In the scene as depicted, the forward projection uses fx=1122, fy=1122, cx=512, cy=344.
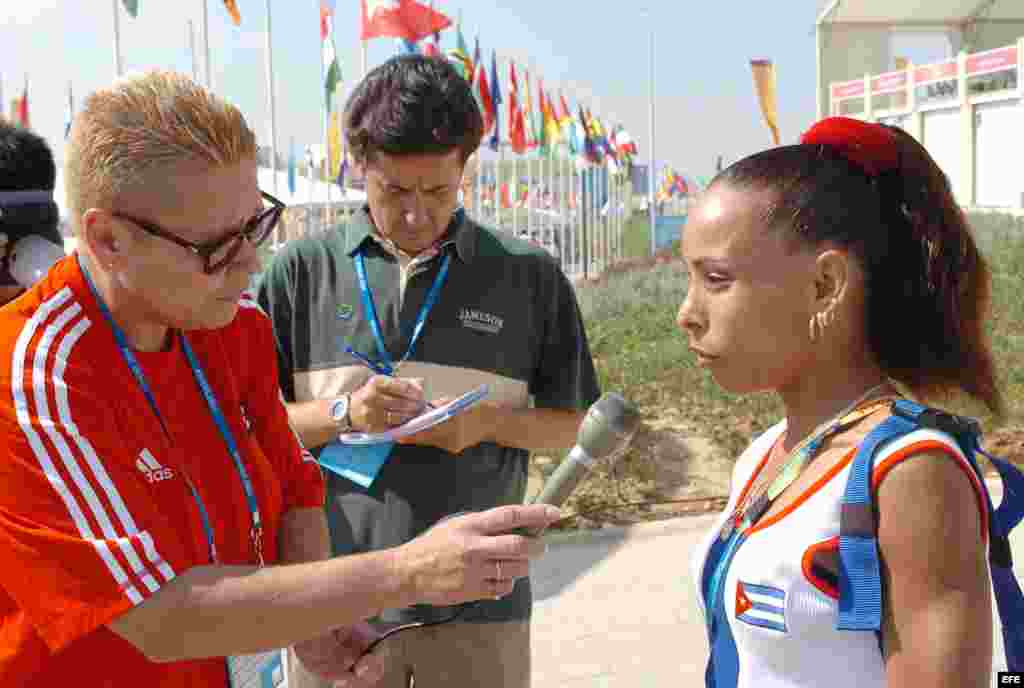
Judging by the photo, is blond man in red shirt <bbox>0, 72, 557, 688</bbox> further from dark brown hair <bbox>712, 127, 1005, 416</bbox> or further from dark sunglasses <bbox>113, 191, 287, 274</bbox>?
dark brown hair <bbox>712, 127, 1005, 416</bbox>

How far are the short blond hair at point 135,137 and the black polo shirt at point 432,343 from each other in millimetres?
1017

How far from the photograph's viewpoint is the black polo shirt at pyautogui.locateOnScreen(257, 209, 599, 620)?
103 inches

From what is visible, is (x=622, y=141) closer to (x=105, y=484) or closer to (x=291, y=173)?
(x=291, y=173)

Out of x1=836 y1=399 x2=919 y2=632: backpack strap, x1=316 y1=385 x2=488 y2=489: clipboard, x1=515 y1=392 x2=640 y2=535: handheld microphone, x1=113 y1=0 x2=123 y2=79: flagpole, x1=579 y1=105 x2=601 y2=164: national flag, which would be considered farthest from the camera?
x1=579 y1=105 x2=601 y2=164: national flag

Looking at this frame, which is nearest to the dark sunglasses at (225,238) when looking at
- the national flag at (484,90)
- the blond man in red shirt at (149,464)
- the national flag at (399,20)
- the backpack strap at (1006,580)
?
the blond man in red shirt at (149,464)

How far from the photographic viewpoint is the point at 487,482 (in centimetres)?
268

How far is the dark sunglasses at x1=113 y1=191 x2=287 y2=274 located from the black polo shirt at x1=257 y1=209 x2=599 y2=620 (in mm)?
841

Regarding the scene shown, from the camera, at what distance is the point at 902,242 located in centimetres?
173

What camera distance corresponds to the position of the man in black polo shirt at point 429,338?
2600 mm

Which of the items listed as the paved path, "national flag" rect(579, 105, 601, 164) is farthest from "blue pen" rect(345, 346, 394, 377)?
"national flag" rect(579, 105, 601, 164)

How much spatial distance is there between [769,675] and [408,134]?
1482 mm

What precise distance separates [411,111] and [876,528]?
150 centimetres

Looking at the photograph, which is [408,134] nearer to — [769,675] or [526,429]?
[526,429]

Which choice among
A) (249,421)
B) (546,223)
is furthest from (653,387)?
(546,223)
